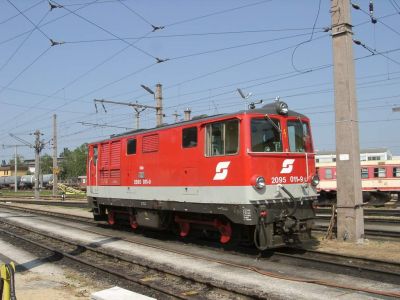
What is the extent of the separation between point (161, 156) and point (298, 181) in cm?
412

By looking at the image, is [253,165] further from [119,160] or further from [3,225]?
[3,225]

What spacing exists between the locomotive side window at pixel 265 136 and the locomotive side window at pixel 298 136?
1.44ft

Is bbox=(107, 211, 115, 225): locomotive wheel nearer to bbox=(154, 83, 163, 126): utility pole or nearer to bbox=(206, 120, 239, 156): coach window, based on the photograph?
bbox=(206, 120, 239, 156): coach window

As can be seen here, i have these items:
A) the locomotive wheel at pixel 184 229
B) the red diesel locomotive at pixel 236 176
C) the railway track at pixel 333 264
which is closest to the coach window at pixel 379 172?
the red diesel locomotive at pixel 236 176

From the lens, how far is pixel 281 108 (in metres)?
11.5

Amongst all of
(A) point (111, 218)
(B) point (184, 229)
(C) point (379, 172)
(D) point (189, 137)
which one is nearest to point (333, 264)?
(D) point (189, 137)

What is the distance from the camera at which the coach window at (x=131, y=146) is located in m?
15.2

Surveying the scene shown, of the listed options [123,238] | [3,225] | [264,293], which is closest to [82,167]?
[3,225]

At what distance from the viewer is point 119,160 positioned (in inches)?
635

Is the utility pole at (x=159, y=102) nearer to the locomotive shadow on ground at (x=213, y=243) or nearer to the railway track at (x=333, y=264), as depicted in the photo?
the locomotive shadow on ground at (x=213, y=243)

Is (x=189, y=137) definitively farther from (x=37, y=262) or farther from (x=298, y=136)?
(x=37, y=262)

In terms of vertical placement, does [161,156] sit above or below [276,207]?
above

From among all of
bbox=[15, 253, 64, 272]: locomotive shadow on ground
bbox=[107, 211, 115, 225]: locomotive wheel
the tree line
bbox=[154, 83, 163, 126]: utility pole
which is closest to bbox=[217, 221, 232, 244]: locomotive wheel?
bbox=[15, 253, 64, 272]: locomotive shadow on ground

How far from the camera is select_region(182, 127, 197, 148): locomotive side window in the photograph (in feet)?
40.2
